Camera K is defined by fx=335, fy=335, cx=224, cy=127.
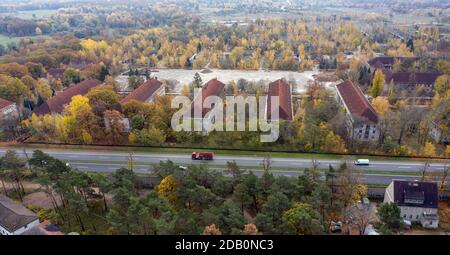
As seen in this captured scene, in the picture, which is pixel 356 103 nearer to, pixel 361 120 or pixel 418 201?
pixel 361 120

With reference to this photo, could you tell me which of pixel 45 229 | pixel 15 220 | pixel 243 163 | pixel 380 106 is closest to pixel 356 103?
pixel 380 106

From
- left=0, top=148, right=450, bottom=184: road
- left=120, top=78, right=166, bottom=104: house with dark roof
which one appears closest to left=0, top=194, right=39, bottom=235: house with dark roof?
left=0, top=148, right=450, bottom=184: road

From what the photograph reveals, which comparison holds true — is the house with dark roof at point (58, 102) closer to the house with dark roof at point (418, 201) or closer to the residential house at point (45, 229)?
the residential house at point (45, 229)

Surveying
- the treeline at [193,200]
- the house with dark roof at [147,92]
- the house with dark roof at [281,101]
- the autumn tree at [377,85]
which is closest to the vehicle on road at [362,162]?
the treeline at [193,200]

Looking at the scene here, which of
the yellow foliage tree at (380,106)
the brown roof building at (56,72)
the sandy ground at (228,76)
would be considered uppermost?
the brown roof building at (56,72)

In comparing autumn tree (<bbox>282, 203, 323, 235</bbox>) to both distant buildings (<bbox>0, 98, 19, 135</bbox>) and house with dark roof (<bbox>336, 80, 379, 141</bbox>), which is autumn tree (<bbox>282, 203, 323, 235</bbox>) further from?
distant buildings (<bbox>0, 98, 19, 135</bbox>)
